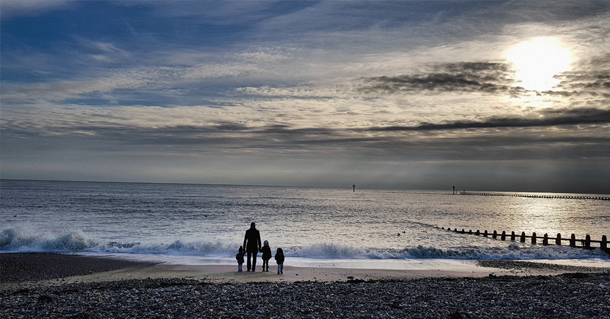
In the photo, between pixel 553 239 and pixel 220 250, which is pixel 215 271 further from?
pixel 553 239

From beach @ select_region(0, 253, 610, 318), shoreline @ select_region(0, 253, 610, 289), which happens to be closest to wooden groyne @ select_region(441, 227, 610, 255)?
shoreline @ select_region(0, 253, 610, 289)

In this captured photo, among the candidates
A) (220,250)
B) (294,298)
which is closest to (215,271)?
(294,298)

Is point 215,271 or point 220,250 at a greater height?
point 215,271

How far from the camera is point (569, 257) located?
29000 mm

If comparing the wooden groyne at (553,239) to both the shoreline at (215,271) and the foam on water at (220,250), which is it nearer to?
the foam on water at (220,250)

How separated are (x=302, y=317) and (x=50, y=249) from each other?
23.7m

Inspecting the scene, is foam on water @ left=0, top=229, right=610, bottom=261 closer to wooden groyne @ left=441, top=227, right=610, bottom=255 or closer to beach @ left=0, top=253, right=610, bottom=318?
wooden groyne @ left=441, top=227, right=610, bottom=255

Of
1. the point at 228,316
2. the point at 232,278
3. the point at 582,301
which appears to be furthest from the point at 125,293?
the point at 582,301

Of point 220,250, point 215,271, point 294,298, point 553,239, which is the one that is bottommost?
point 553,239

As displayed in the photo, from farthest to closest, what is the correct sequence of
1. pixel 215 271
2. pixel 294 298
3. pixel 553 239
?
pixel 553 239, pixel 215 271, pixel 294 298

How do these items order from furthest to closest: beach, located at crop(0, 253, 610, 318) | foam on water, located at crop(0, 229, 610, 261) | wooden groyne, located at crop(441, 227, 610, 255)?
wooden groyne, located at crop(441, 227, 610, 255)
foam on water, located at crop(0, 229, 610, 261)
beach, located at crop(0, 253, 610, 318)

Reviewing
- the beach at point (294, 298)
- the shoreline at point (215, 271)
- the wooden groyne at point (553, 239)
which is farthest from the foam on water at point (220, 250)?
the beach at point (294, 298)

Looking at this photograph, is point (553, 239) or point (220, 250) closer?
point (220, 250)

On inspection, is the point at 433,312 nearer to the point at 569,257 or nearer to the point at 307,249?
the point at 307,249
